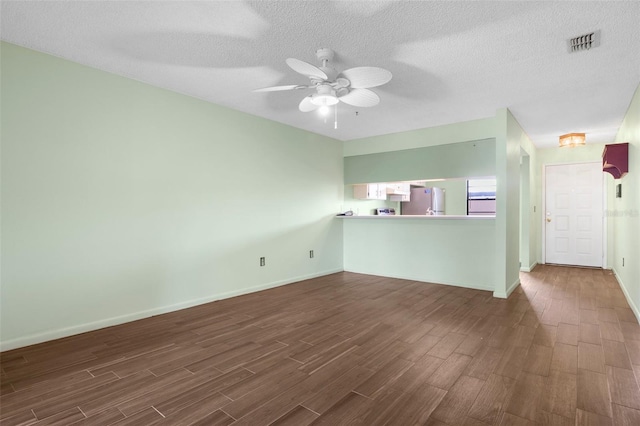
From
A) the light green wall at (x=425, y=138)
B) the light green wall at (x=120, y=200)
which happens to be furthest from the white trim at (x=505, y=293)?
the light green wall at (x=120, y=200)

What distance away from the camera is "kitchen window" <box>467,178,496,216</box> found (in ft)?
25.7

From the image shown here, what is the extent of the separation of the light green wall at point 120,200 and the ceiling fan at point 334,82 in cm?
153

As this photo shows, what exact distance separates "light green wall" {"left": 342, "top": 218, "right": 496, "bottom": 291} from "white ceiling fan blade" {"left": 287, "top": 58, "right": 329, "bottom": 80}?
3.38 m

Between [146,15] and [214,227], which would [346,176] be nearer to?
[214,227]

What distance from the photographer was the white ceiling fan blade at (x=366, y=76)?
241 cm

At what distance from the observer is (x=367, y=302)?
13.3ft

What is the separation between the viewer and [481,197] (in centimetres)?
793

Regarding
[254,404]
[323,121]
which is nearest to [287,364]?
[254,404]

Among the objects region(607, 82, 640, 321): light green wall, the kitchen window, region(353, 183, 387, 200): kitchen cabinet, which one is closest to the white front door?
the kitchen window

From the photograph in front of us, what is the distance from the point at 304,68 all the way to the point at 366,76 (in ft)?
1.58

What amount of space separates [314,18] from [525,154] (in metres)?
5.07

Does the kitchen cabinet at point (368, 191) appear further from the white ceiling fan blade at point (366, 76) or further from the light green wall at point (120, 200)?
the white ceiling fan blade at point (366, 76)

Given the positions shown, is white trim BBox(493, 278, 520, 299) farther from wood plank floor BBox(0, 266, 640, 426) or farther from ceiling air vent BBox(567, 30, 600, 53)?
ceiling air vent BBox(567, 30, 600, 53)

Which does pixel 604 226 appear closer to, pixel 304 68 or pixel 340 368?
pixel 340 368
